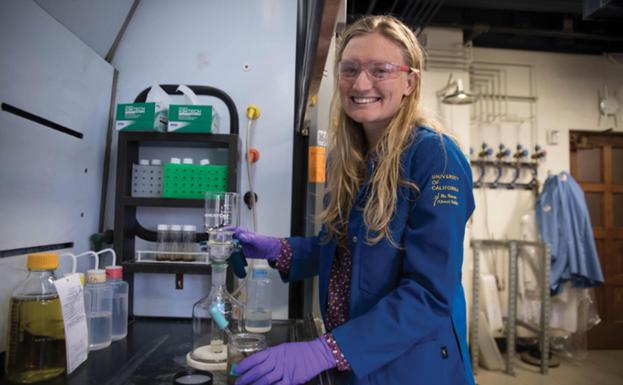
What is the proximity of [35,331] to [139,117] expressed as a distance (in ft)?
2.52

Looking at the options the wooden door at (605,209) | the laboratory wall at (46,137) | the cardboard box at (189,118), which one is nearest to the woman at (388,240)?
the cardboard box at (189,118)

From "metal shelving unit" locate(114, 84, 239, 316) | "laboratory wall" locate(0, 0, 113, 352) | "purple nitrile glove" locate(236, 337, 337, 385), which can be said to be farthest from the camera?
"metal shelving unit" locate(114, 84, 239, 316)

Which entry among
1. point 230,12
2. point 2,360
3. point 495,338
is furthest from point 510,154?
point 2,360

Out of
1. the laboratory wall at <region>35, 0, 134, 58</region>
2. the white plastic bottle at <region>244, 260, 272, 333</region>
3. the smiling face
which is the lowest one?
the white plastic bottle at <region>244, 260, 272, 333</region>

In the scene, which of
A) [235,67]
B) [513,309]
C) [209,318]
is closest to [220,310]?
[209,318]

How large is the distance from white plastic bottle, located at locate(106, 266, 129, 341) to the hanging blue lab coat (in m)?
3.43

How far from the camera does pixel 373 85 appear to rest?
3.04 feet

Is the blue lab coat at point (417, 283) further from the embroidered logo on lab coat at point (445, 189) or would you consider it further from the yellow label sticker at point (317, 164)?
the yellow label sticker at point (317, 164)

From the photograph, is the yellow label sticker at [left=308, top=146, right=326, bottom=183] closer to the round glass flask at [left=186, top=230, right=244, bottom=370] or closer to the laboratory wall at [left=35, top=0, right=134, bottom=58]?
the round glass flask at [left=186, top=230, right=244, bottom=370]

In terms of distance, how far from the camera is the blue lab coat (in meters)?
0.76

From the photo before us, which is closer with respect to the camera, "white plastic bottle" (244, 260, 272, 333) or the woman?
the woman

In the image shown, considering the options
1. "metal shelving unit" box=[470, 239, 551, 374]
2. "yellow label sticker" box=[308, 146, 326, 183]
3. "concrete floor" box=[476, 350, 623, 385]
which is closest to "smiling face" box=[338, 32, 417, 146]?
"yellow label sticker" box=[308, 146, 326, 183]

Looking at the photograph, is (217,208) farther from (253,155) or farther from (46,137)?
(46,137)

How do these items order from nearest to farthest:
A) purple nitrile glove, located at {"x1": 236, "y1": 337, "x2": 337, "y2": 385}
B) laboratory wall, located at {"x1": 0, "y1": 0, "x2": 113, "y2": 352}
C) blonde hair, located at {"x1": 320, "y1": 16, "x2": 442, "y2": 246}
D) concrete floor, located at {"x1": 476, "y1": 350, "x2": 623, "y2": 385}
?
purple nitrile glove, located at {"x1": 236, "y1": 337, "x2": 337, "y2": 385}
blonde hair, located at {"x1": 320, "y1": 16, "x2": 442, "y2": 246}
laboratory wall, located at {"x1": 0, "y1": 0, "x2": 113, "y2": 352}
concrete floor, located at {"x1": 476, "y1": 350, "x2": 623, "y2": 385}
